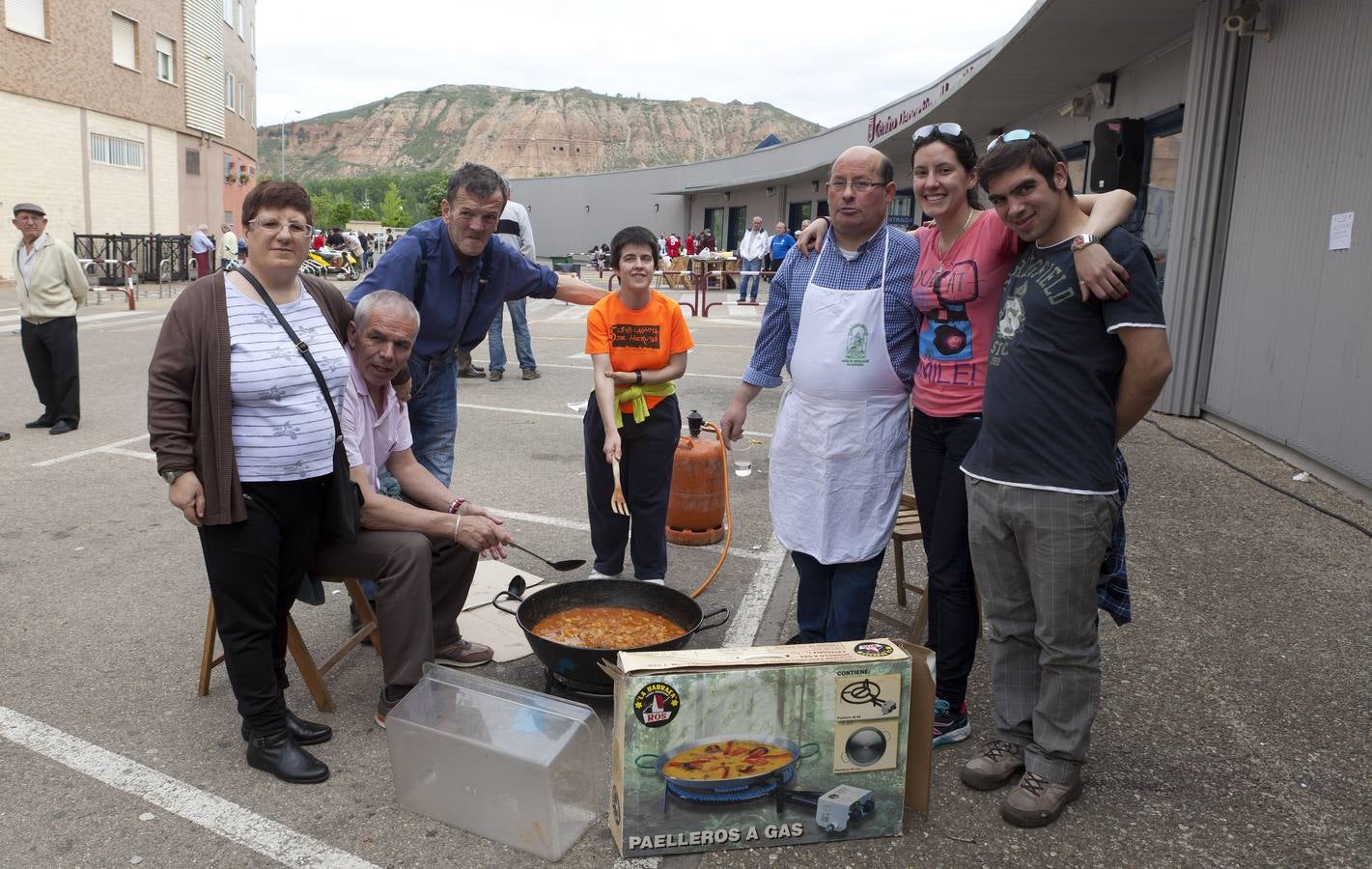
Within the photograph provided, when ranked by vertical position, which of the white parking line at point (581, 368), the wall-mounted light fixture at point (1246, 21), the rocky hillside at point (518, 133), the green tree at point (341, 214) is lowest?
the white parking line at point (581, 368)

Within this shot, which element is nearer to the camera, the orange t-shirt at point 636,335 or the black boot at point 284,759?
the black boot at point 284,759

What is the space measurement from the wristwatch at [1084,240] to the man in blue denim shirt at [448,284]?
88.1 inches

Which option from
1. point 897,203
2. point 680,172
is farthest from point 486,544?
point 680,172

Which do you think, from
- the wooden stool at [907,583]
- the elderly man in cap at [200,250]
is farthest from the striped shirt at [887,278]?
the elderly man in cap at [200,250]

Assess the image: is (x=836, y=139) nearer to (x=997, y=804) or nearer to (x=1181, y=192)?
(x=1181, y=192)

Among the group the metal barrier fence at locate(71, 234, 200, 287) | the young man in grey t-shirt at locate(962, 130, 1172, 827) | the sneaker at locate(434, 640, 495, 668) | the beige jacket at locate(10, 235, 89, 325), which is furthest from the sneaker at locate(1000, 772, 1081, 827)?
the metal barrier fence at locate(71, 234, 200, 287)

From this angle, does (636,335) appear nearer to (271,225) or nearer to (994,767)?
(271,225)

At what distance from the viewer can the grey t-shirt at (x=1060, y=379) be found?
2.63 m

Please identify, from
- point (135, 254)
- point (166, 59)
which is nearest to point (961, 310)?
point (135, 254)

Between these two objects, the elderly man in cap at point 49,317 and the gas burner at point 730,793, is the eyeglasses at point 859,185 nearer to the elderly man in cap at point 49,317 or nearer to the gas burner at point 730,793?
the gas burner at point 730,793

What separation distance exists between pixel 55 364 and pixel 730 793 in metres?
7.69

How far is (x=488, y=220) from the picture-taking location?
401 centimetres

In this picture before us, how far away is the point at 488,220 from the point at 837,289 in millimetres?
1501

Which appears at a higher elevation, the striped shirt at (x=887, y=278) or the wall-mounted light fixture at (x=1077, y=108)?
the wall-mounted light fixture at (x=1077, y=108)
